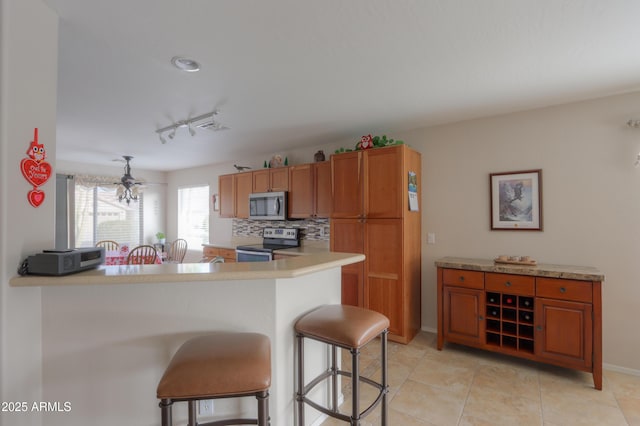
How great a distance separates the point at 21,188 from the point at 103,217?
5181 millimetres

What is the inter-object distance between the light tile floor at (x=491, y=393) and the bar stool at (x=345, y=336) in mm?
479

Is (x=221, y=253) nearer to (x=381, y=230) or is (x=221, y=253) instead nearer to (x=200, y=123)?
(x=200, y=123)

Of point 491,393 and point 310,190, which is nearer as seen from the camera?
point 491,393

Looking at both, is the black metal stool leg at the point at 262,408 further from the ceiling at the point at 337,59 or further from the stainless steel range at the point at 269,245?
the stainless steel range at the point at 269,245

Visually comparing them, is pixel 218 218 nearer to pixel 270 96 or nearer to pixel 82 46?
pixel 270 96

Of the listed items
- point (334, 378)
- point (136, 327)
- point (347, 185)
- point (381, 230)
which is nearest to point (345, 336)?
point (334, 378)

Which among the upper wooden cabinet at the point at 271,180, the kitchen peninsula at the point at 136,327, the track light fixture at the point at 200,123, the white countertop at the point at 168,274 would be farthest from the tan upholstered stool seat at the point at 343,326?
the upper wooden cabinet at the point at 271,180

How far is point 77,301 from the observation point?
54.1 inches

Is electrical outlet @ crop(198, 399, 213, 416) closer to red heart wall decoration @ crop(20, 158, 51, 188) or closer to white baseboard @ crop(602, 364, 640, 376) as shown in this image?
red heart wall decoration @ crop(20, 158, 51, 188)

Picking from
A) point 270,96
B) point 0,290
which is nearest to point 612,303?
point 270,96

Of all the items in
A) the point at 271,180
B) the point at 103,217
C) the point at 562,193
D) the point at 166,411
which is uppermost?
the point at 271,180

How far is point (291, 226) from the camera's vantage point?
4.42 meters

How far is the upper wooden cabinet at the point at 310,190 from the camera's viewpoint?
368 cm

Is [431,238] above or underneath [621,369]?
above
